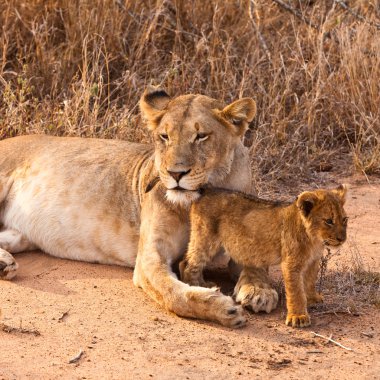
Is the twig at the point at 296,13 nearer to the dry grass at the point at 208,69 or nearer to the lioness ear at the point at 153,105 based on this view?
the dry grass at the point at 208,69

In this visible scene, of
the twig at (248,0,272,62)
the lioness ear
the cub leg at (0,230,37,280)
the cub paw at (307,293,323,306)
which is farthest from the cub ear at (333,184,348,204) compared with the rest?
the twig at (248,0,272,62)

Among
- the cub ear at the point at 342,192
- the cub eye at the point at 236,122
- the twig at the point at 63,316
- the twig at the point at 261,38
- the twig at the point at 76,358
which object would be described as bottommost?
the twig at the point at 63,316

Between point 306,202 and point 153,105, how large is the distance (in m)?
1.39

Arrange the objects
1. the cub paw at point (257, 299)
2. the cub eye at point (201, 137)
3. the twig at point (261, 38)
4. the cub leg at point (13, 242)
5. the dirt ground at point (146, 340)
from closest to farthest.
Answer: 1. the dirt ground at point (146, 340)
2. the cub paw at point (257, 299)
3. the cub eye at point (201, 137)
4. the cub leg at point (13, 242)
5. the twig at point (261, 38)

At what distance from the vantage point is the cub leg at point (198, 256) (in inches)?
210

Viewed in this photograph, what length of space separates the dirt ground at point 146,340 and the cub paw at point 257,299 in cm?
5

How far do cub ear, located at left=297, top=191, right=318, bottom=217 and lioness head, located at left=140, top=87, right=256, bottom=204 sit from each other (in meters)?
0.70

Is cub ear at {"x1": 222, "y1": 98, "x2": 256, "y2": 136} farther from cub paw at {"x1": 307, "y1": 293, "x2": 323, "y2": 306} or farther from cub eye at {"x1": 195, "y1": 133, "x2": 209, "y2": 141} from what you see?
cub paw at {"x1": 307, "y1": 293, "x2": 323, "y2": 306}

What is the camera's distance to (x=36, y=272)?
6062 mm

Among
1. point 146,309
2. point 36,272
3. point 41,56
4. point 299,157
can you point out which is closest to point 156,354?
point 146,309

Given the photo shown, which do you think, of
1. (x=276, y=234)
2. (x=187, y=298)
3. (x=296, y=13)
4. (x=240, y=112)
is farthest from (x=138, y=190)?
(x=296, y=13)

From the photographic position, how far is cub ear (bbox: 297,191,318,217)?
4891mm

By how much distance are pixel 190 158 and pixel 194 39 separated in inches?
146

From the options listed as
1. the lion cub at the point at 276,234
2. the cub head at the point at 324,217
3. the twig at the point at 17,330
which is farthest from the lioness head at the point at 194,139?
the twig at the point at 17,330
